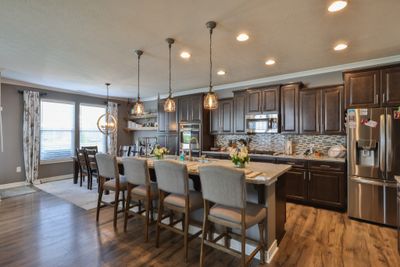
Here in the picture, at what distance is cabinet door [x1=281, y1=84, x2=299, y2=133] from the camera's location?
4297mm

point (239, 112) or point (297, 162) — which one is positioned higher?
point (239, 112)

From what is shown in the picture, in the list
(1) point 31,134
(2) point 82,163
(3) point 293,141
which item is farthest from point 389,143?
(1) point 31,134

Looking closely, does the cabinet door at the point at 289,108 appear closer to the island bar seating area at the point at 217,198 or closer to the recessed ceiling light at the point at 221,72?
the recessed ceiling light at the point at 221,72

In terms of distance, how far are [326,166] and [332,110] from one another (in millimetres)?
1079

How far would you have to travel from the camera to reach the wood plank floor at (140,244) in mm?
2254

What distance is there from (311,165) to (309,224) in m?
1.12

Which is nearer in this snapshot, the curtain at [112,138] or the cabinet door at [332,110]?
the cabinet door at [332,110]

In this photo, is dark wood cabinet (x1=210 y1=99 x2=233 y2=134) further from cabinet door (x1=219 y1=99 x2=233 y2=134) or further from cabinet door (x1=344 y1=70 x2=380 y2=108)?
cabinet door (x1=344 y1=70 x2=380 y2=108)

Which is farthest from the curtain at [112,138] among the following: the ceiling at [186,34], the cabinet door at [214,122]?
the cabinet door at [214,122]

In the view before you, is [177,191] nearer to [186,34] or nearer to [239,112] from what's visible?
[186,34]

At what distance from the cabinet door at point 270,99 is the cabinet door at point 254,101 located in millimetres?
93

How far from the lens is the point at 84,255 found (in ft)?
7.66

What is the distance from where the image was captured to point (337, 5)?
2064mm

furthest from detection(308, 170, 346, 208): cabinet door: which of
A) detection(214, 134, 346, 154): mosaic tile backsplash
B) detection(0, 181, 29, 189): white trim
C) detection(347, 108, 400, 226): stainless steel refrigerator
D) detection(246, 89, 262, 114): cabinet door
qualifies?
detection(0, 181, 29, 189): white trim
